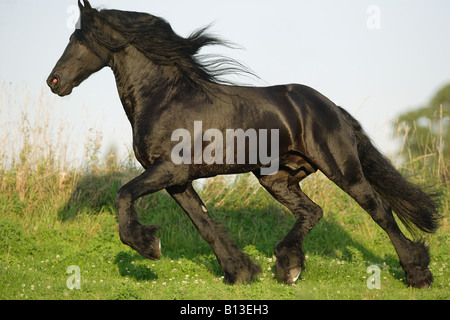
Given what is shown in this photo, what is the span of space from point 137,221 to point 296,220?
1.88 meters

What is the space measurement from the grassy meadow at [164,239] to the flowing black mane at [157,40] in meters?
2.13

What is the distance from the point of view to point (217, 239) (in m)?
5.58

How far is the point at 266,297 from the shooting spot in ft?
15.2

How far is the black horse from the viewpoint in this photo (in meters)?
5.06

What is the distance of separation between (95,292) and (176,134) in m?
1.59

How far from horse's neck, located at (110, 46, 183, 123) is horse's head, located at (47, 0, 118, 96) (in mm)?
261

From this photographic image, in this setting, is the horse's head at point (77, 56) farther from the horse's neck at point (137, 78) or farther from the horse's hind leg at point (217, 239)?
the horse's hind leg at point (217, 239)

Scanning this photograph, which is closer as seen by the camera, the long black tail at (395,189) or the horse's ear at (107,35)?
the horse's ear at (107,35)

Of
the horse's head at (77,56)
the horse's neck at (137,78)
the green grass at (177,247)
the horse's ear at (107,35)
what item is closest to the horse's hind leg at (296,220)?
the green grass at (177,247)

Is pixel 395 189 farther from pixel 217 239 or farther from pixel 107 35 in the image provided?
pixel 107 35

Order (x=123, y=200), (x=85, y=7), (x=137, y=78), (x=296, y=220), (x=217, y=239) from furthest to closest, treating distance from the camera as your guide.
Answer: (x=296, y=220) → (x=217, y=239) → (x=137, y=78) → (x=85, y=7) → (x=123, y=200)

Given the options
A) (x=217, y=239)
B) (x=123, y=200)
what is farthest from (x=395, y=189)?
(x=123, y=200)

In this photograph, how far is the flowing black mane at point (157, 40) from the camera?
523 centimetres

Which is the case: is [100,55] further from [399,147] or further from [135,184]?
[399,147]
